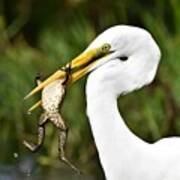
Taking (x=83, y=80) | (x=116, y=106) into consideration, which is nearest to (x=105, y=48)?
(x=116, y=106)

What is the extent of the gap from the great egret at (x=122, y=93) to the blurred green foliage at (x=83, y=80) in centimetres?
272

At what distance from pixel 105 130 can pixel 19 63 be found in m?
3.34

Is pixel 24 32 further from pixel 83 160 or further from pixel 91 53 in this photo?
pixel 91 53

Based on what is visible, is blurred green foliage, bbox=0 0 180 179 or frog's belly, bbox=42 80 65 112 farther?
blurred green foliage, bbox=0 0 180 179

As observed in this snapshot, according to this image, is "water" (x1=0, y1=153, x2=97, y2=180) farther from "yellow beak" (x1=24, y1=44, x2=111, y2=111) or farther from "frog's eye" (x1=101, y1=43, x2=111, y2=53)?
"frog's eye" (x1=101, y1=43, x2=111, y2=53)

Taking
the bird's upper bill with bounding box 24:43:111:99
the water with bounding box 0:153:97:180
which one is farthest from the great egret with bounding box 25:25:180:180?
the water with bounding box 0:153:97:180

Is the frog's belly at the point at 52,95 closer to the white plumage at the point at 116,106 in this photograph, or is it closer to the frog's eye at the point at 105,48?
the white plumage at the point at 116,106

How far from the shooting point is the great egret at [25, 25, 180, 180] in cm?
400

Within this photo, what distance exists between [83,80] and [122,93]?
3209 mm

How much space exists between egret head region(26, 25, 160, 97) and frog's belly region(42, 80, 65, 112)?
0.06 metres

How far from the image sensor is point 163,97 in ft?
22.8

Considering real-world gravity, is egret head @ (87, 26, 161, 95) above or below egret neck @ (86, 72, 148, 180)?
above

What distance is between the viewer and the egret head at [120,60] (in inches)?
157

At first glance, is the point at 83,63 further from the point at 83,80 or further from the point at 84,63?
the point at 83,80
